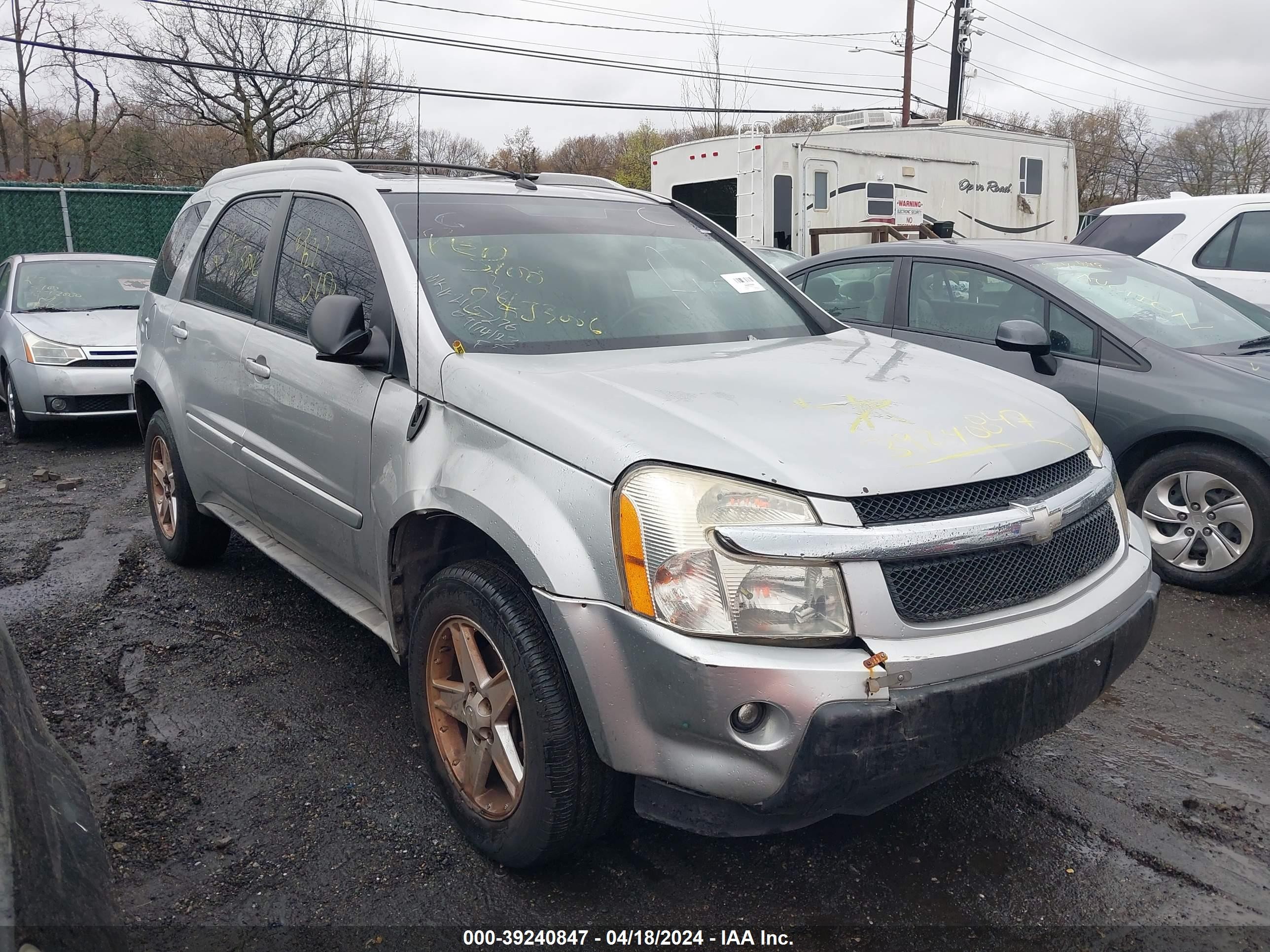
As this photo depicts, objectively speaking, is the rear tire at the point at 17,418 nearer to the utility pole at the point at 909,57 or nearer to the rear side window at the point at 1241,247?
the rear side window at the point at 1241,247

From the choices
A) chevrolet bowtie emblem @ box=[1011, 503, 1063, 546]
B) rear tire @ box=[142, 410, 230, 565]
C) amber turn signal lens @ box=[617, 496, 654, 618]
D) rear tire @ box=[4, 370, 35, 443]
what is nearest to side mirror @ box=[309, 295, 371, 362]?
amber turn signal lens @ box=[617, 496, 654, 618]

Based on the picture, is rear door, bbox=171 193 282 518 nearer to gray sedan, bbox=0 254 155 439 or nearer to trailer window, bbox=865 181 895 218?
gray sedan, bbox=0 254 155 439

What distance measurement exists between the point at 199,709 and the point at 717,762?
7.44 ft

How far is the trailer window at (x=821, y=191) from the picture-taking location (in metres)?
13.2

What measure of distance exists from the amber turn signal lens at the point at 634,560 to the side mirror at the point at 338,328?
1.18 meters

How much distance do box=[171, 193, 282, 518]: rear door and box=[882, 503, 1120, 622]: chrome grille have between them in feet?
8.88

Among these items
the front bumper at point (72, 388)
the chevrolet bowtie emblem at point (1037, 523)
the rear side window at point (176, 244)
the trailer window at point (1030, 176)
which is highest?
the trailer window at point (1030, 176)

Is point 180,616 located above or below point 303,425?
below

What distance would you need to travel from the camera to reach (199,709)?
3533 mm

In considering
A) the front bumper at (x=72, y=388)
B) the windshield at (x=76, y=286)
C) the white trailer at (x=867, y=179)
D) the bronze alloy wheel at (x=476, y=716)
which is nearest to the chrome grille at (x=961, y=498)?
the bronze alloy wheel at (x=476, y=716)

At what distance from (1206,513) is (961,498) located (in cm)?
293

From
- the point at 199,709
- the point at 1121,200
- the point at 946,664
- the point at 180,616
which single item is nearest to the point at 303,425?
the point at 199,709

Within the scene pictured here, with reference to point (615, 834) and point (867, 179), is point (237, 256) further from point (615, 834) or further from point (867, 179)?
point (867, 179)

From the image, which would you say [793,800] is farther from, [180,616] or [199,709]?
[180,616]
